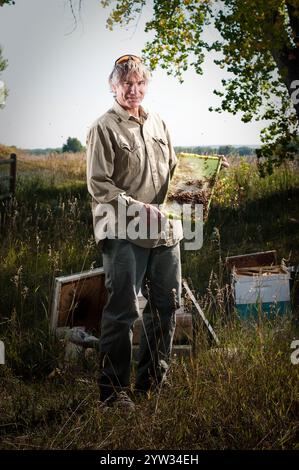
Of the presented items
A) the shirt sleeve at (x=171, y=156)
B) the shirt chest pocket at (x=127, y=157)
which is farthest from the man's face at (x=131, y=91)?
the shirt sleeve at (x=171, y=156)

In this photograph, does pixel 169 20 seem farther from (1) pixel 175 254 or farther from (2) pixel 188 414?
(2) pixel 188 414

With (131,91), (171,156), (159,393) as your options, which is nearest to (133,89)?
(131,91)

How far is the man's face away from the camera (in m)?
4.05

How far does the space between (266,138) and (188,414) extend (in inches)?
220

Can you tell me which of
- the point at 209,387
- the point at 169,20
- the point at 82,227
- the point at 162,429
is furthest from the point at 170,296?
the point at 169,20

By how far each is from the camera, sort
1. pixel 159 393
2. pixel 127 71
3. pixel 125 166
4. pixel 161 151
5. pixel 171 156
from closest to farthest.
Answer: pixel 159 393, pixel 127 71, pixel 125 166, pixel 161 151, pixel 171 156

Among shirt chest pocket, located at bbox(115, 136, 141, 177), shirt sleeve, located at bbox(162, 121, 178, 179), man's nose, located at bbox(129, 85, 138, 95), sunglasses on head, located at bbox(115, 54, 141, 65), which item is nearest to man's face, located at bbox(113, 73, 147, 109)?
man's nose, located at bbox(129, 85, 138, 95)

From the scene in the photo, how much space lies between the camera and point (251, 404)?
381cm

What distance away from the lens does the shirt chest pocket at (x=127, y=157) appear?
4.07 m

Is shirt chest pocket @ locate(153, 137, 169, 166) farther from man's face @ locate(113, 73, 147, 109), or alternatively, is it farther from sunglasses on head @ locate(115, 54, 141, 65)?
sunglasses on head @ locate(115, 54, 141, 65)

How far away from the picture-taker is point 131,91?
4.09 m

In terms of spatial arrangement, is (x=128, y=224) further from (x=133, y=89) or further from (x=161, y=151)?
(x=133, y=89)

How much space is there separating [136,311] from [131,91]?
1279 mm

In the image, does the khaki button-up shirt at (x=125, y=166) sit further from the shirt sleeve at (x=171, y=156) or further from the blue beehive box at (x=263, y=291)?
the blue beehive box at (x=263, y=291)
